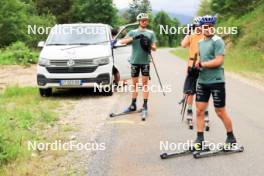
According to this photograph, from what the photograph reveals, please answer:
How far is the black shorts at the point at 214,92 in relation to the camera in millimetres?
7794

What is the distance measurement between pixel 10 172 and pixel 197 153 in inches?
102

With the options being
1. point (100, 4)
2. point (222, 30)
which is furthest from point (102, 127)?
point (100, 4)

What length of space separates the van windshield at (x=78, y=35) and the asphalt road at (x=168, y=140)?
6.57 feet

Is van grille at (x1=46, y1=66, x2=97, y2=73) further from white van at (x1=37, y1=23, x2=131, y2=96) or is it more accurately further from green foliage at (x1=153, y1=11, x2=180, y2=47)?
green foliage at (x1=153, y1=11, x2=180, y2=47)

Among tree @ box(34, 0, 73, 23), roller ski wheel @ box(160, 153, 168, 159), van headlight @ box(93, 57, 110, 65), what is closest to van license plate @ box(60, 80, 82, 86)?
van headlight @ box(93, 57, 110, 65)

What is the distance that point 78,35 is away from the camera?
594 inches

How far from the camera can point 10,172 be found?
6.98 metres

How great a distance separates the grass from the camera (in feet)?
25.8

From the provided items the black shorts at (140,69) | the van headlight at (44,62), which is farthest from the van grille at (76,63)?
the black shorts at (140,69)

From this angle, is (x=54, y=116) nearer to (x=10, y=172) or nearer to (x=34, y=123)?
(x=34, y=123)

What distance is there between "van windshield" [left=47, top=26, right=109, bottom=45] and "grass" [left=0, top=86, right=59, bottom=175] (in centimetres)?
163

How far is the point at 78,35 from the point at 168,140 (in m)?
6.93

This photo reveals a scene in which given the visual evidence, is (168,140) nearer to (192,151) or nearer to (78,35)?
(192,151)

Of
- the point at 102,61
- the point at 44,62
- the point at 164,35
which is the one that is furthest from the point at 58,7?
the point at 102,61
